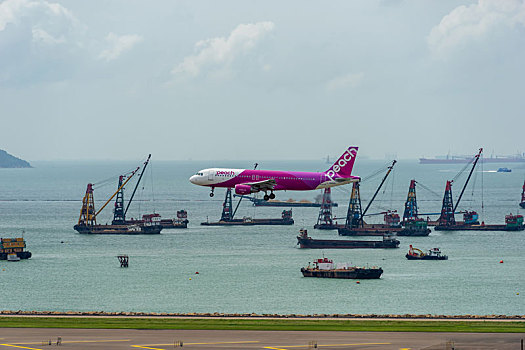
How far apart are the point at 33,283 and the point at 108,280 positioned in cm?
1497

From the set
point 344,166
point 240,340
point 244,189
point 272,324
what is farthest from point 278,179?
point 240,340

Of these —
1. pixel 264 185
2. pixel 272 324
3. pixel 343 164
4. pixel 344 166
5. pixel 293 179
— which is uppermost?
pixel 343 164

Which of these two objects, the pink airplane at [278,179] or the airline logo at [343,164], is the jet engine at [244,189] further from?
the airline logo at [343,164]

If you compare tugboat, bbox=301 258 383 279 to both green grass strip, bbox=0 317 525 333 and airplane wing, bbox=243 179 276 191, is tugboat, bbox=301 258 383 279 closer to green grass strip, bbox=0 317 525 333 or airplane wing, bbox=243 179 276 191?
green grass strip, bbox=0 317 525 333

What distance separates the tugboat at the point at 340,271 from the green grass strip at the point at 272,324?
82.2 m

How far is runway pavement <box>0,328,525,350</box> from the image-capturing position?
302 ft

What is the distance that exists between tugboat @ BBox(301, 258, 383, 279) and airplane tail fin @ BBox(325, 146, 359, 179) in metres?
87.1

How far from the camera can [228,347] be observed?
301 ft

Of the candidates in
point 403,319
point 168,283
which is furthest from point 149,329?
point 168,283

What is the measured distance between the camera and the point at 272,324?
108m

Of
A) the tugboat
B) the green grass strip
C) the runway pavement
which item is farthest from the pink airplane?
the tugboat

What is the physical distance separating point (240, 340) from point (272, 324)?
12.9 m

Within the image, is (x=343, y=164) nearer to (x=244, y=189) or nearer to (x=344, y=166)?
(x=344, y=166)

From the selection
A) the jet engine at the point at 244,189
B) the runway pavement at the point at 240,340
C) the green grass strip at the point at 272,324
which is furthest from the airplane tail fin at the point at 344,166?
the runway pavement at the point at 240,340
